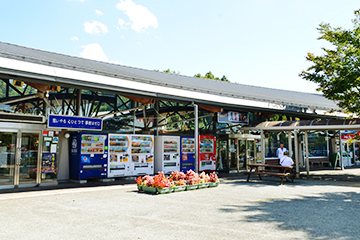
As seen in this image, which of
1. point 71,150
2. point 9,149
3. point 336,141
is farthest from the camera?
point 336,141

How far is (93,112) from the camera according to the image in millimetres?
12938

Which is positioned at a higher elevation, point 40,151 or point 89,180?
point 40,151

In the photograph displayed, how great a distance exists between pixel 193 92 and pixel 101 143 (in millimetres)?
4473

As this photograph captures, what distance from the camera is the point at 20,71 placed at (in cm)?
820

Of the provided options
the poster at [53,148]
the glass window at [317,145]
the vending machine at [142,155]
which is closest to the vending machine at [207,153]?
the vending machine at [142,155]

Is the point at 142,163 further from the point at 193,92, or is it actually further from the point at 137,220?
the point at 137,220

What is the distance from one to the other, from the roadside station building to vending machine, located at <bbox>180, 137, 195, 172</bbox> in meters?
0.90

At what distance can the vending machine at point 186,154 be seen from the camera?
14.7 m

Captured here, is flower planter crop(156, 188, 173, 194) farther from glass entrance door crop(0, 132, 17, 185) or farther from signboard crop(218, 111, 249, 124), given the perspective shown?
signboard crop(218, 111, 249, 124)

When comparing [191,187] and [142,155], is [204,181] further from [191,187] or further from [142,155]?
[142,155]

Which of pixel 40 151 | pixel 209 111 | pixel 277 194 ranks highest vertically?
pixel 209 111

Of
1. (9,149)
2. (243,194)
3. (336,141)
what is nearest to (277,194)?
(243,194)

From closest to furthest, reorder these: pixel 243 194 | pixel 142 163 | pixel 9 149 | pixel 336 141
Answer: pixel 243 194 → pixel 9 149 → pixel 142 163 → pixel 336 141

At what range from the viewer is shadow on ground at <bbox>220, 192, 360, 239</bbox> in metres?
5.05
